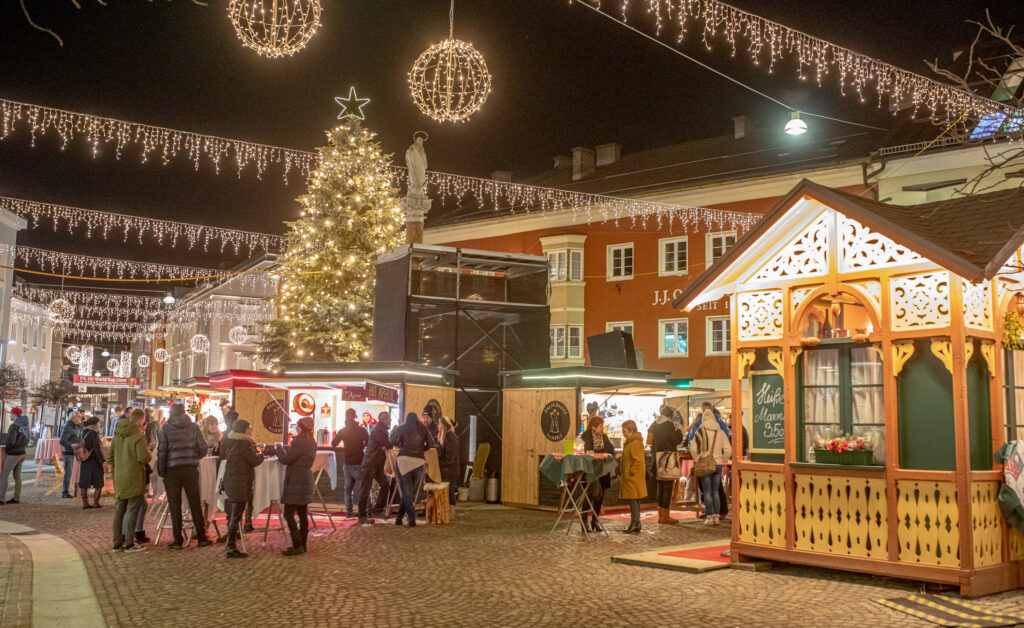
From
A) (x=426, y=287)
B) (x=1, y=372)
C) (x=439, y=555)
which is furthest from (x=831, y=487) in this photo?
(x=1, y=372)

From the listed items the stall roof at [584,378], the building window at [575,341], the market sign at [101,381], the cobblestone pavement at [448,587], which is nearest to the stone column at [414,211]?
the stall roof at [584,378]

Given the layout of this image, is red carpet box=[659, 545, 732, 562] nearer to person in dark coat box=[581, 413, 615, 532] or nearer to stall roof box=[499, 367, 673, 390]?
person in dark coat box=[581, 413, 615, 532]

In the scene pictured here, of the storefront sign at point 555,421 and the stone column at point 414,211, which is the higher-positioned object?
the stone column at point 414,211

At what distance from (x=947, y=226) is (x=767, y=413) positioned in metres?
2.89

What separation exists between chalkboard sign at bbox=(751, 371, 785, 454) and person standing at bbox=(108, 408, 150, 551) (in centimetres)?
773

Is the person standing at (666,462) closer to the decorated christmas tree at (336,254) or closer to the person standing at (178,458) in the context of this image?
the person standing at (178,458)

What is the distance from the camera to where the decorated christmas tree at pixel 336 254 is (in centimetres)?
2688

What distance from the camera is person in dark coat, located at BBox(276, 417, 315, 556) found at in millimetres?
11383

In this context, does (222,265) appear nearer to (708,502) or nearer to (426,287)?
(426,287)

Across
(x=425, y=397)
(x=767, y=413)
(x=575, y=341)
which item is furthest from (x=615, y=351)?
(x=575, y=341)

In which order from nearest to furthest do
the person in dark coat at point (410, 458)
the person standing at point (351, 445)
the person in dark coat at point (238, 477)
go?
1. the person in dark coat at point (238, 477)
2. the person in dark coat at point (410, 458)
3. the person standing at point (351, 445)

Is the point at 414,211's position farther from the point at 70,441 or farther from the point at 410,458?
the point at 410,458

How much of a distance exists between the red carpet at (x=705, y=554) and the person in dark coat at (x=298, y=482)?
456 centimetres

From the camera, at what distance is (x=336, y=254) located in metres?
27.6
